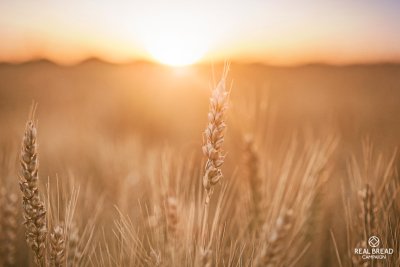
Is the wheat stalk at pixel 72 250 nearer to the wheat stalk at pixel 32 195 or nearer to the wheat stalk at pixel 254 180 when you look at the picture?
the wheat stalk at pixel 32 195

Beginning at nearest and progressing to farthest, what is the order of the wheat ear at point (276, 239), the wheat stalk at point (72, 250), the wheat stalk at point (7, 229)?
the wheat ear at point (276, 239), the wheat stalk at point (72, 250), the wheat stalk at point (7, 229)

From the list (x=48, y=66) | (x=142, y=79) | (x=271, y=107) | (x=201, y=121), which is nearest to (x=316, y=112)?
(x=271, y=107)

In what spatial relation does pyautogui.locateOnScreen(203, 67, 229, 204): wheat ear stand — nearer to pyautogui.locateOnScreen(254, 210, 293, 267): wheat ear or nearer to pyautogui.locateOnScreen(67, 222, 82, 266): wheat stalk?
pyautogui.locateOnScreen(254, 210, 293, 267): wheat ear

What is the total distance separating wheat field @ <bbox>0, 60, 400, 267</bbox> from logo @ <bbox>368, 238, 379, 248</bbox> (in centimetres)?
2

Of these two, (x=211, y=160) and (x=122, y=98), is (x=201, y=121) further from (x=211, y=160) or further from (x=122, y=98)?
(x=211, y=160)

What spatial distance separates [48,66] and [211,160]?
135 centimetres

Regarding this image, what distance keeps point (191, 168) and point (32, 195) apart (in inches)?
23.9

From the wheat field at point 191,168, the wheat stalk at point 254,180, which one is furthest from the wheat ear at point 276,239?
the wheat stalk at point 254,180

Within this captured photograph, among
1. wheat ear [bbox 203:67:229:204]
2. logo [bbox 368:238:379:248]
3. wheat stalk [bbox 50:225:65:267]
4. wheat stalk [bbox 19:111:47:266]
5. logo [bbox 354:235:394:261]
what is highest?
wheat ear [bbox 203:67:229:204]

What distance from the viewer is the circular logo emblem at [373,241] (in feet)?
3.29

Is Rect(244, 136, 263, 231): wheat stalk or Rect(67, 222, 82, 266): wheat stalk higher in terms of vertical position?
Rect(244, 136, 263, 231): wheat stalk

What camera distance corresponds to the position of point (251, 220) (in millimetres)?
1102

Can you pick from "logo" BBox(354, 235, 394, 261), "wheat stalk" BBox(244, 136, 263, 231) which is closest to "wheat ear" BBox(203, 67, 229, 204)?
"wheat stalk" BBox(244, 136, 263, 231)

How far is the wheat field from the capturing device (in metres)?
0.92
